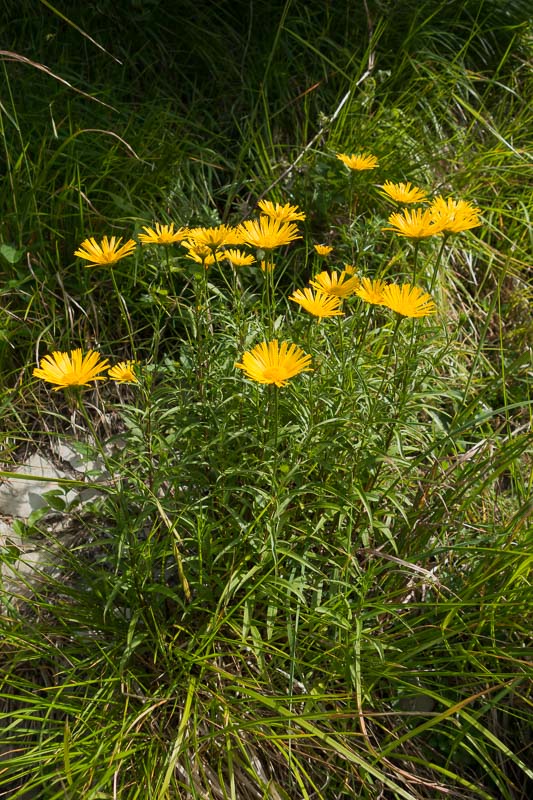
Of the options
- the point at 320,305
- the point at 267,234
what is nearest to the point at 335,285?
the point at 320,305

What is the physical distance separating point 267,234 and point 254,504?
0.54 meters

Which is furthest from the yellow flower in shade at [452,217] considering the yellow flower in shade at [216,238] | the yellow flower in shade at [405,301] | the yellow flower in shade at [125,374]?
the yellow flower in shade at [125,374]

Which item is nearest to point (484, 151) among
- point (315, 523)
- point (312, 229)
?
point (312, 229)

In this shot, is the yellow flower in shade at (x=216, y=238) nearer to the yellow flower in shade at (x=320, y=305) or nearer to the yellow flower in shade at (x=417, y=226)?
the yellow flower in shade at (x=320, y=305)

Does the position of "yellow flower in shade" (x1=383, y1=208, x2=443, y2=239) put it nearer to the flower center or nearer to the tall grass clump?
the tall grass clump

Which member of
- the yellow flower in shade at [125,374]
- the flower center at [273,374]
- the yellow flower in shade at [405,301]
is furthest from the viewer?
the yellow flower in shade at [125,374]

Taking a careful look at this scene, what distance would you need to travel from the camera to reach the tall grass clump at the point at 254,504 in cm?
140

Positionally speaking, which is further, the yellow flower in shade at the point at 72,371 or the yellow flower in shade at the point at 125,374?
the yellow flower in shade at the point at 125,374

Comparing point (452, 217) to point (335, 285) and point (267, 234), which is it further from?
point (267, 234)

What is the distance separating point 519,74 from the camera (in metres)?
2.94

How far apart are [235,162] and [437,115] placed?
31.9 inches

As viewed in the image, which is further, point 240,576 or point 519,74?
point 519,74

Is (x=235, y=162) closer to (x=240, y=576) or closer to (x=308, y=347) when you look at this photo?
(x=308, y=347)

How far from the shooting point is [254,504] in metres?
1.44
